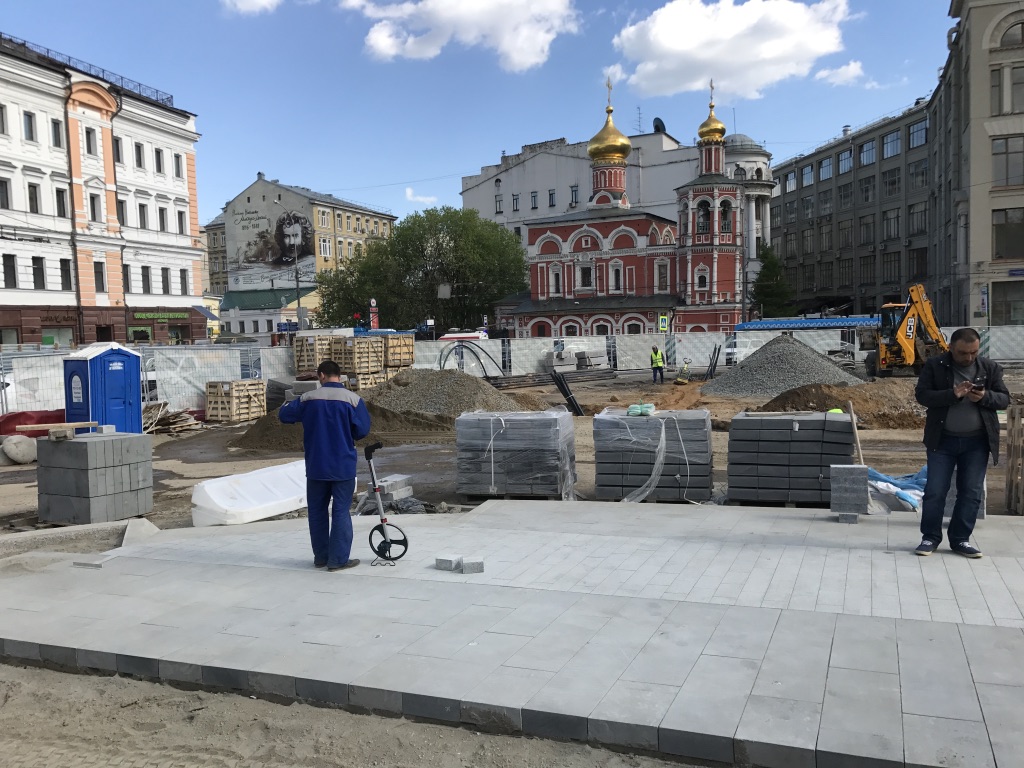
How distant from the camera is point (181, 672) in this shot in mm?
5082

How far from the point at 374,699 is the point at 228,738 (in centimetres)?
77

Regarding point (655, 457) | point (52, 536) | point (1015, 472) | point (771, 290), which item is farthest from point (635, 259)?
point (52, 536)

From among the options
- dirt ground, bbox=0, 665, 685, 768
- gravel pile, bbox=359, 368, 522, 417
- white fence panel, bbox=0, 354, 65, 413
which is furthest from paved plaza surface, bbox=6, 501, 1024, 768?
white fence panel, bbox=0, 354, 65, 413

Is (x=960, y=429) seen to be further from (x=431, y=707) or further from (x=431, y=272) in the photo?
(x=431, y=272)

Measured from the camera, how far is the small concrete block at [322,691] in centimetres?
469

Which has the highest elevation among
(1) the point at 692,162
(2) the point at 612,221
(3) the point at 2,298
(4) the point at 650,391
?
(1) the point at 692,162

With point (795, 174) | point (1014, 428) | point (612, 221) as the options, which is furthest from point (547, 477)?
point (795, 174)

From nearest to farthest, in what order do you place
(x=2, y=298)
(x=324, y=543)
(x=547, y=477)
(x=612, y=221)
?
(x=324, y=543), (x=547, y=477), (x=2, y=298), (x=612, y=221)

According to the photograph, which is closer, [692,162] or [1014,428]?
[1014,428]

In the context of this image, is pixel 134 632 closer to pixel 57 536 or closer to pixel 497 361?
pixel 57 536

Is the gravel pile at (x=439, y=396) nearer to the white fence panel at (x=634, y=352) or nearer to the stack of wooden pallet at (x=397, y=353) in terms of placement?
the stack of wooden pallet at (x=397, y=353)

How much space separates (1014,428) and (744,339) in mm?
35989

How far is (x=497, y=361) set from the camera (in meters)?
41.9

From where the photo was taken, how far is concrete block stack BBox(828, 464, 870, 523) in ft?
27.5
